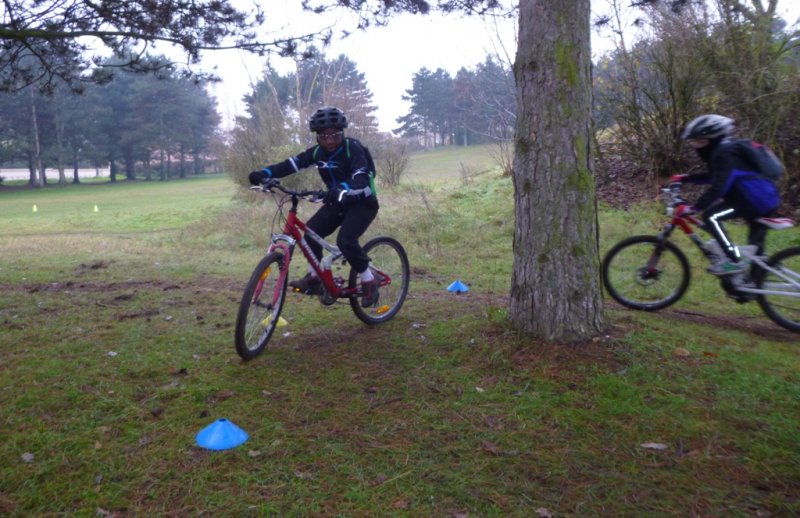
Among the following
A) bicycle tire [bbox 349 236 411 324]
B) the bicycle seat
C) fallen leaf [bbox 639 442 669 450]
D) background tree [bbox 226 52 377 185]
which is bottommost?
fallen leaf [bbox 639 442 669 450]

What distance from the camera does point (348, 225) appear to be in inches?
213

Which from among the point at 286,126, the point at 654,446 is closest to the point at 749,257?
the point at 654,446

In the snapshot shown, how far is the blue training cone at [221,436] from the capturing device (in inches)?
139

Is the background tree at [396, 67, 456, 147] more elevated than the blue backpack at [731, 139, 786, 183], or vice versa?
the background tree at [396, 67, 456, 147]

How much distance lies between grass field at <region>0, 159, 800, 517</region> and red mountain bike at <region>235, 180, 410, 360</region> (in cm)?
20

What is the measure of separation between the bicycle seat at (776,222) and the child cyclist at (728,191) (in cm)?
6

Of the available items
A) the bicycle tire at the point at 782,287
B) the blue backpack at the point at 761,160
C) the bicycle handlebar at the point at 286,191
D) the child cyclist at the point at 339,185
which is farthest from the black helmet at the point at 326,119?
the bicycle tire at the point at 782,287

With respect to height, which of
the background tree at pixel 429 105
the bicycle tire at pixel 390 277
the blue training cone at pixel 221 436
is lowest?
the blue training cone at pixel 221 436

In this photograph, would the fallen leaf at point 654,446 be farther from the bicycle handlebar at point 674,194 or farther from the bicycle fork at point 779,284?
the bicycle handlebar at point 674,194

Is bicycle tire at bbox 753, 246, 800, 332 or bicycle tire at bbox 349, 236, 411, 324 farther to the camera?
bicycle tire at bbox 349, 236, 411, 324

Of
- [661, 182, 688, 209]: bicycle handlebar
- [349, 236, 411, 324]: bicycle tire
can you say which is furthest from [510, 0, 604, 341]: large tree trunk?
[349, 236, 411, 324]: bicycle tire

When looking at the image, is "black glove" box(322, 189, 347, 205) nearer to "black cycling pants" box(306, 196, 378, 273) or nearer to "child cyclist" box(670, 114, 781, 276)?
"black cycling pants" box(306, 196, 378, 273)

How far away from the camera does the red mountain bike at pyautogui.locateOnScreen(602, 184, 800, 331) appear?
217 inches

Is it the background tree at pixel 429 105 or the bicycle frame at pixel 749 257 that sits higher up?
the background tree at pixel 429 105
